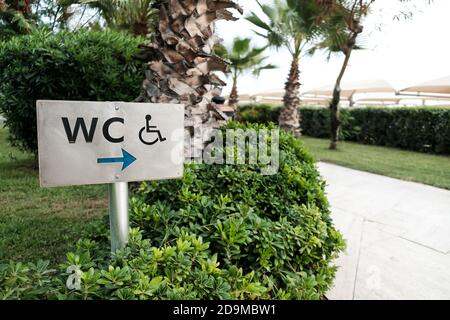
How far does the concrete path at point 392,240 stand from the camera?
89.8 inches

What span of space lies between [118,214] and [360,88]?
665 inches

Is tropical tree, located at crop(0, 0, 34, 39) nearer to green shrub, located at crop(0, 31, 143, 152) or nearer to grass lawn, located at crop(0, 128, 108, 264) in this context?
green shrub, located at crop(0, 31, 143, 152)

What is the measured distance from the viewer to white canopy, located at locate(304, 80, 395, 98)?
1502 cm

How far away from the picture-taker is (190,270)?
146 centimetres

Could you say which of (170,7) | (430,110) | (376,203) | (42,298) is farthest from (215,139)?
(430,110)

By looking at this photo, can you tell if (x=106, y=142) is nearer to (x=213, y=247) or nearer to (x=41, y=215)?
(x=213, y=247)

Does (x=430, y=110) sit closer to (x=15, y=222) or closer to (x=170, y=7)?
(x=170, y=7)

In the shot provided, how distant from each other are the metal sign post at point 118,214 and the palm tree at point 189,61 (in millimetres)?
1466

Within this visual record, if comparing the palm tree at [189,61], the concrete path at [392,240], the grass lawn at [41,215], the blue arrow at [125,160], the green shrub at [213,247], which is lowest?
the concrete path at [392,240]

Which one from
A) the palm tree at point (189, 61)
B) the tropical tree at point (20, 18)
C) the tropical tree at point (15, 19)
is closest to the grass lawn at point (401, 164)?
the palm tree at point (189, 61)

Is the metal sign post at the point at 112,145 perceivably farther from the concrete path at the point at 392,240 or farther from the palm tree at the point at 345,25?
the palm tree at the point at 345,25

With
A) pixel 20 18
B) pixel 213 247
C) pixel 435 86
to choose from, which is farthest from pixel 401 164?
pixel 20 18

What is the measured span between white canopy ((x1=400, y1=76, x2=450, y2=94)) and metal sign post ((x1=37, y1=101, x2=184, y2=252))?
1268 centimetres

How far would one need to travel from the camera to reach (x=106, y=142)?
4.40 ft
